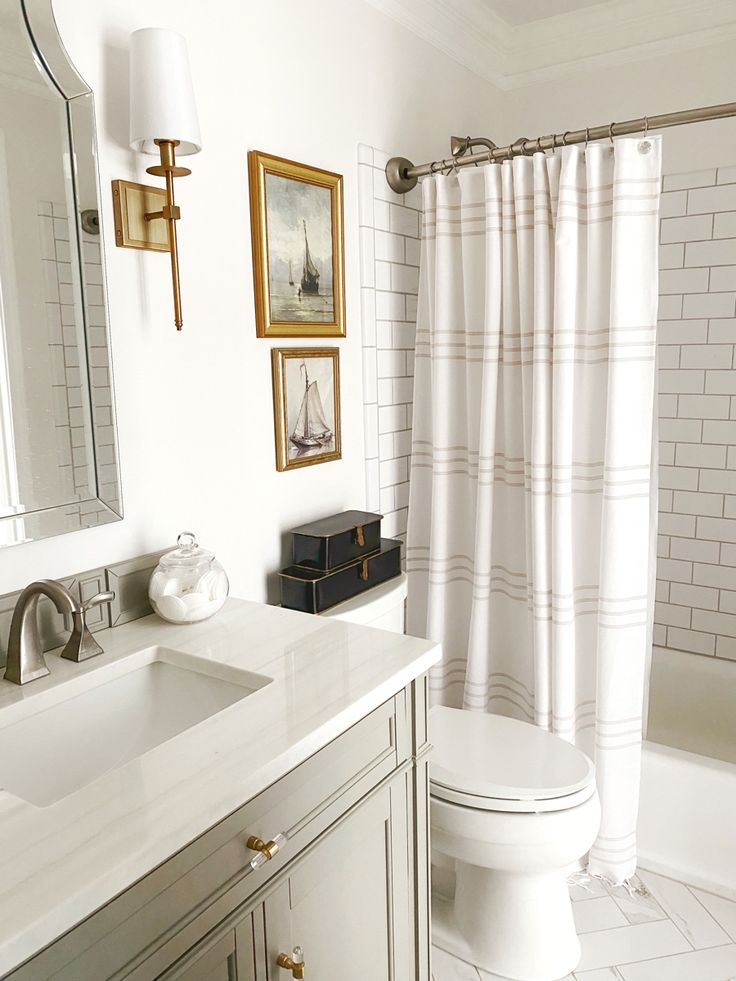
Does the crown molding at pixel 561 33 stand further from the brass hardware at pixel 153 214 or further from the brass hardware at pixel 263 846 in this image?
the brass hardware at pixel 263 846

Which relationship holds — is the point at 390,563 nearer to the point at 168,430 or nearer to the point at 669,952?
the point at 168,430

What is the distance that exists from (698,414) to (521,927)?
70.8 inches

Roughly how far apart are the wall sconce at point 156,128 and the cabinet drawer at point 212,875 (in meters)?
0.91

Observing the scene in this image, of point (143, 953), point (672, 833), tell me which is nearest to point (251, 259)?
point (143, 953)

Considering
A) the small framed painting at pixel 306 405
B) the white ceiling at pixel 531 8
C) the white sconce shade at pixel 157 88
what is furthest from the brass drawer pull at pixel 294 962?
the white ceiling at pixel 531 8

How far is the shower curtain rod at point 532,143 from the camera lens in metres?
1.80

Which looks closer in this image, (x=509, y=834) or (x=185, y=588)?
(x=185, y=588)

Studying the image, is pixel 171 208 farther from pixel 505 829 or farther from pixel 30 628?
pixel 505 829

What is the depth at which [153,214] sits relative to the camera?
1.51 meters

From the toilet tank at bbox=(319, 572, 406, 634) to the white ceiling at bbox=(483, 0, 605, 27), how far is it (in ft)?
5.87

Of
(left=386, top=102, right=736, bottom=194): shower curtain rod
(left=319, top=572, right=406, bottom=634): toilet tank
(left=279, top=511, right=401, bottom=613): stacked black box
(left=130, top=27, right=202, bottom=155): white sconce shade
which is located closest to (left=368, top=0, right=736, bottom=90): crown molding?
(left=386, top=102, right=736, bottom=194): shower curtain rod

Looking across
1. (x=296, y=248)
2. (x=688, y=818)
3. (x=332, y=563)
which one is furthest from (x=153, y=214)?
(x=688, y=818)

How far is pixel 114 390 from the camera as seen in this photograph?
150 cm

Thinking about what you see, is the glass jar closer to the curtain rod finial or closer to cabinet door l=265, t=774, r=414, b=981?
cabinet door l=265, t=774, r=414, b=981
